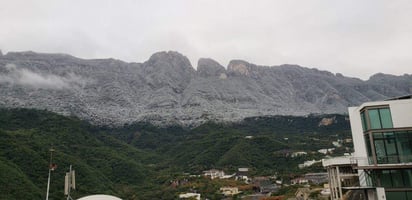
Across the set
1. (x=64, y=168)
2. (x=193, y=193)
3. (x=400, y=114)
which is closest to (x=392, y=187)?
(x=400, y=114)

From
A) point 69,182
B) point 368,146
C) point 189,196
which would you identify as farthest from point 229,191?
point 69,182

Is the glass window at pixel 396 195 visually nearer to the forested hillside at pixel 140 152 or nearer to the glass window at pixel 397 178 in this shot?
the glass window at pixel 397 178

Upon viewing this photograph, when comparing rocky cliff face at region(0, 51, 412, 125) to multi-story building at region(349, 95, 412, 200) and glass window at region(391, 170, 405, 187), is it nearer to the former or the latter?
multi-story building at region(349, 95, 412, 200)

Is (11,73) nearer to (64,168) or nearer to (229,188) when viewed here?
(64,168)

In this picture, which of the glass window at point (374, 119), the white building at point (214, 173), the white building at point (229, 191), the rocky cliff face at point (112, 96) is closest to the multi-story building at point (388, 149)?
the glass window at point (374, 119)

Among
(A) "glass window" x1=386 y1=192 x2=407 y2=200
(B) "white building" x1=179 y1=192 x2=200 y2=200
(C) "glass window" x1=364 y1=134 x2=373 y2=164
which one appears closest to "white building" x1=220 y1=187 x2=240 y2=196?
(B) "white building" x1=179 y1=192 x2=200 y2=200

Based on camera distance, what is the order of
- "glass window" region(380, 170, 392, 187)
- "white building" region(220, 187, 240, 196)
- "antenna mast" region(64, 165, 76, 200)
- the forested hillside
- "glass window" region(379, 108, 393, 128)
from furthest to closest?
"white building" region(220, 187, 240, 196)
the forested hillside
"glass window" region(379, 108, 393, 128)
"glass window" region(380, 170, 392, 187)
"antenna mast" region(64, 165, 76, 200)

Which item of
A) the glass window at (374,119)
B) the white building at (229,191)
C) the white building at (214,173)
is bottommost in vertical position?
the white building at (229,191)
